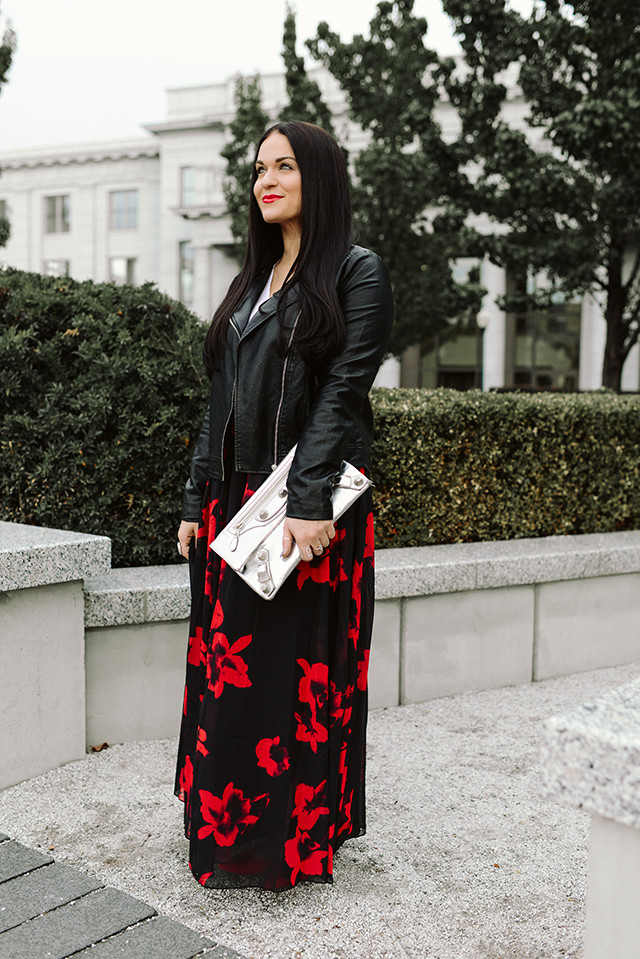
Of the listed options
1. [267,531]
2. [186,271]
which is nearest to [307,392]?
[267,531]

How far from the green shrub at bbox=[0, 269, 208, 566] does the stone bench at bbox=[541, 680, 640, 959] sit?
9.90ft

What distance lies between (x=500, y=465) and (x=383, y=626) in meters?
1.43

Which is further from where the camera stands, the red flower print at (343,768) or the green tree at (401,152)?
the green tree at (401,152)

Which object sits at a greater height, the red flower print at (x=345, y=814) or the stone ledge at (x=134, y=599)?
the stone ledge at (x=134, y=599)

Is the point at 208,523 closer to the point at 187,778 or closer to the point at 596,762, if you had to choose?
the point at 187,778

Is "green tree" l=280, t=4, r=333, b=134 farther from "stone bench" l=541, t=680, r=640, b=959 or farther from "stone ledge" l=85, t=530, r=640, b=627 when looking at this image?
"stone bench" l=541, t=680, r=640, b=959

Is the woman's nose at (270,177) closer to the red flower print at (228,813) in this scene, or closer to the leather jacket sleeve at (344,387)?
the leather jacket sleeve at (344,387)

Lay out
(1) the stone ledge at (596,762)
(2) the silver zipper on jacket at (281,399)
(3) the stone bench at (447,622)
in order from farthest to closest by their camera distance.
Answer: (3) the stone bench at (447,622) < (2) the silver zipper on jacket at (281,399) < (1) the stone ledge at (596,762)

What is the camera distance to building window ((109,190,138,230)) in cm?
4606

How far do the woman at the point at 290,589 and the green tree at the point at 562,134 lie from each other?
11.2 m

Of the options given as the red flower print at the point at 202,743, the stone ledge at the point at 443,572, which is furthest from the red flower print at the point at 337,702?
the stone ledge at the point at 443,572

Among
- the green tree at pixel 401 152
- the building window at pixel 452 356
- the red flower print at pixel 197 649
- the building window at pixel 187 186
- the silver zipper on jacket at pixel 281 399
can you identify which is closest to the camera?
the silver zipper on jacket at pixel 281 399

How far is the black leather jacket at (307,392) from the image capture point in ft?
8.11

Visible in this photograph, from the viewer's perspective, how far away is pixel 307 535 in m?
2.45
